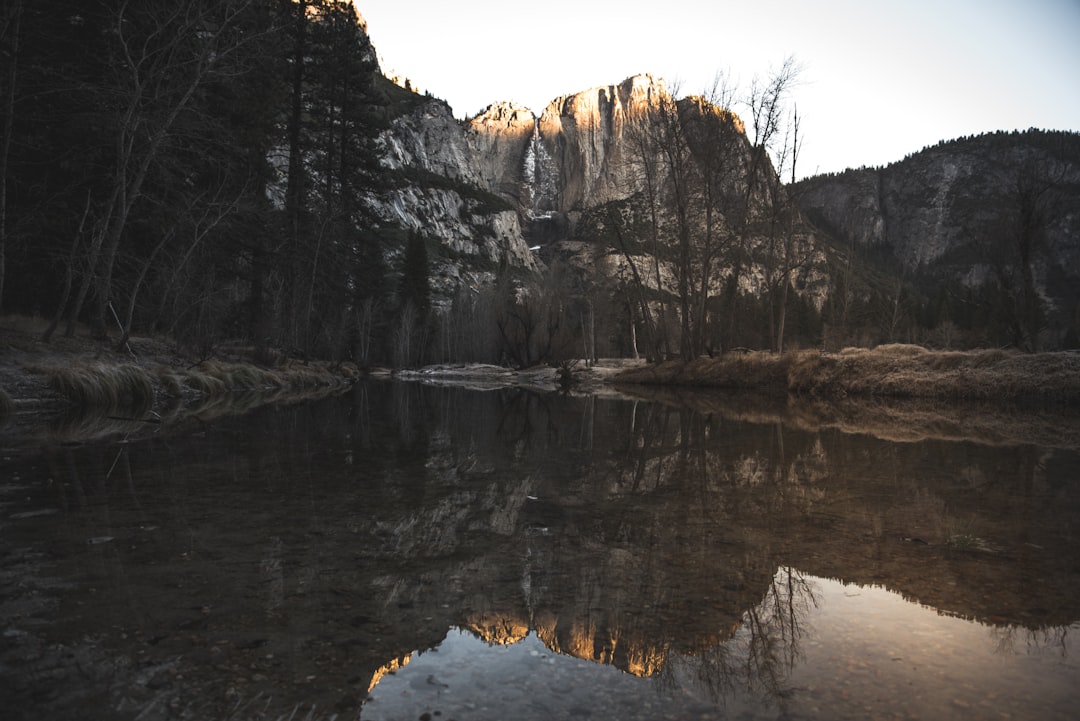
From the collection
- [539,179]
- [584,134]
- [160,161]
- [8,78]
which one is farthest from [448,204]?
[8,78]

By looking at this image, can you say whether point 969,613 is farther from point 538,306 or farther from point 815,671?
point 538,306

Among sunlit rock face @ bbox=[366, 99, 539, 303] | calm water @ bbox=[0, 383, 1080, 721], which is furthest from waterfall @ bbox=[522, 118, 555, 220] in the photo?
calm water @ bbox=[0, 383, 1080, 721]

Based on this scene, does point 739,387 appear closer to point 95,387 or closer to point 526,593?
point 95,387

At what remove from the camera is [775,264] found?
24.0m

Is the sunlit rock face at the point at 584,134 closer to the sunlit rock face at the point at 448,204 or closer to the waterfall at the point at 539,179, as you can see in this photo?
the waterfall at the point at 539,179

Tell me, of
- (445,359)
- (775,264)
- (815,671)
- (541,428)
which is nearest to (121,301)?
(541,428)

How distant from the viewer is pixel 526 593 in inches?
104

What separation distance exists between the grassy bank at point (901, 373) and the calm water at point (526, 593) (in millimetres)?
11659

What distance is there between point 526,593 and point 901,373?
1777 cm

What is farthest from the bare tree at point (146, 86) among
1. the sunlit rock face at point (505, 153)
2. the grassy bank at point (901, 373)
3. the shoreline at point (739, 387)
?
the sunlit rock face at point (505, 153)

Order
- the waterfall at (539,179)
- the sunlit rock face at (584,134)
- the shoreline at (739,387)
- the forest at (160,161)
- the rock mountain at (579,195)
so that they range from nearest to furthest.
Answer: the shoreline at (739,387), the forest at (160,161), the rock mountain at (579,195), the sunlit rock face at (584,134), the waterfall at (539,179)

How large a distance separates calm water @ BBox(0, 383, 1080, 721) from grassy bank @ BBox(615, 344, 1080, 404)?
11.7 metres

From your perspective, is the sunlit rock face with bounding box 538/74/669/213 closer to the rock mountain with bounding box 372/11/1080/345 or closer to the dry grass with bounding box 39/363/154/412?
the rock mountain with bounding box 372/11/1080/345

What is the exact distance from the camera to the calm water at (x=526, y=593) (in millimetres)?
1796
